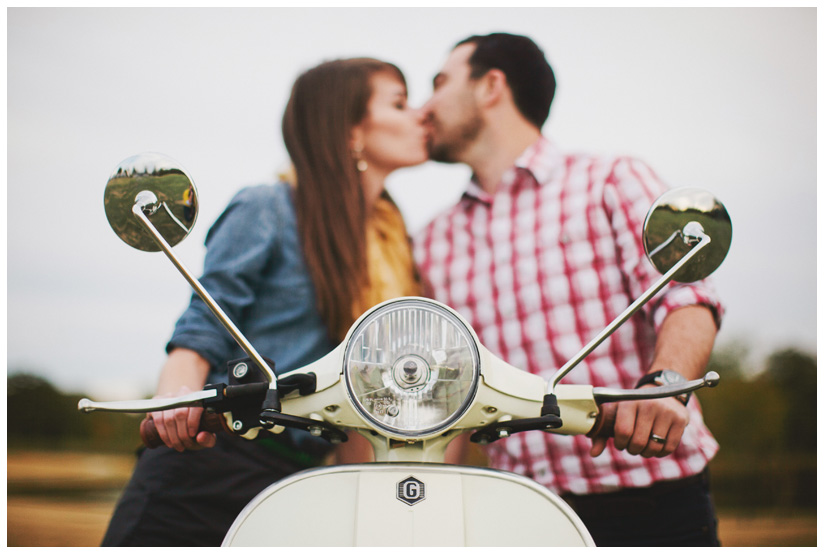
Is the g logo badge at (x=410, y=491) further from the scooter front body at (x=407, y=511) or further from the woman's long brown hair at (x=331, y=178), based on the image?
the woman's long brown hair at (x=331, y=178)

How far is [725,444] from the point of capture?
7.04ft

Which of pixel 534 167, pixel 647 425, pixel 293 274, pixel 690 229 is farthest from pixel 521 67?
pixel 647 425

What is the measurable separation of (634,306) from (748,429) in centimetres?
165

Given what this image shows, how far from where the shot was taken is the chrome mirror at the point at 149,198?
2.79 ft

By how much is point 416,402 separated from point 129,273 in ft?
5.26

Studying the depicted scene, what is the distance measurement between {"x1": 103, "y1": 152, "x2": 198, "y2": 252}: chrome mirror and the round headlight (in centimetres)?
31

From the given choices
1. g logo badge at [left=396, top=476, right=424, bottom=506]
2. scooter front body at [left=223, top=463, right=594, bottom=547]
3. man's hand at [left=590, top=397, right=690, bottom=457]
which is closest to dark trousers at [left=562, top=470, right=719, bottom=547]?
man's hand at [left=590, top=397, right=690, bottom=457]

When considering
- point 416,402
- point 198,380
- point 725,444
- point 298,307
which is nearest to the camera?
point 416,402

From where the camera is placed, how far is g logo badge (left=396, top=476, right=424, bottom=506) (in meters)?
0.78

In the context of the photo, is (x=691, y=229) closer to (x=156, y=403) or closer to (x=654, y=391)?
(x=654, y=391)

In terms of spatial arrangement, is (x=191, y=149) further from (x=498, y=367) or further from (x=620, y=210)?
(x=498, y=367)

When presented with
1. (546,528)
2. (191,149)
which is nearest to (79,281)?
(191,149)

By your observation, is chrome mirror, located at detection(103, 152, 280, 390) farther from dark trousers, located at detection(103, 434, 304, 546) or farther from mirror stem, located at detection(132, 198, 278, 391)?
dark trousers, located at detection(103, 434, 304, 546)

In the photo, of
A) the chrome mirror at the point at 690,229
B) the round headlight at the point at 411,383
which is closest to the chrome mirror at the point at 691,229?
the chrome mirror at the point at 690,229
